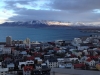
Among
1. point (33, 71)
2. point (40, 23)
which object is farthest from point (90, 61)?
point (40, 23)

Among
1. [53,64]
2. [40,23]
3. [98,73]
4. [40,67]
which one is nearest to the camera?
[98,73]

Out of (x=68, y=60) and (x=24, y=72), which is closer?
(x=24, y=72)

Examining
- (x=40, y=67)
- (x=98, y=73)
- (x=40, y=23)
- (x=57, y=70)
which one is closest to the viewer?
(x=98, y=73)

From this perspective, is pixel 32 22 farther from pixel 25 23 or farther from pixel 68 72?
pixel 68 72

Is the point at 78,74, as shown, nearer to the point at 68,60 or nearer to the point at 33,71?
the point at 33,71

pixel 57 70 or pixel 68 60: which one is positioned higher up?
pixel 57 70

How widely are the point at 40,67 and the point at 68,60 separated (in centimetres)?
182

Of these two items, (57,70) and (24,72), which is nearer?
(57,70)

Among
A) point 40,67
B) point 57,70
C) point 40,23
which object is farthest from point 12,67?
point 40,23

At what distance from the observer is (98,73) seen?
2430mm

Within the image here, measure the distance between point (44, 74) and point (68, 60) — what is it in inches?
100

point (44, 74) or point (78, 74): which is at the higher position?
point (78, 74)

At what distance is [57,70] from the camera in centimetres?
265

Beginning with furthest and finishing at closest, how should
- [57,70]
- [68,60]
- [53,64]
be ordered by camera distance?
[68,60] < [53,64] < [57,70]
